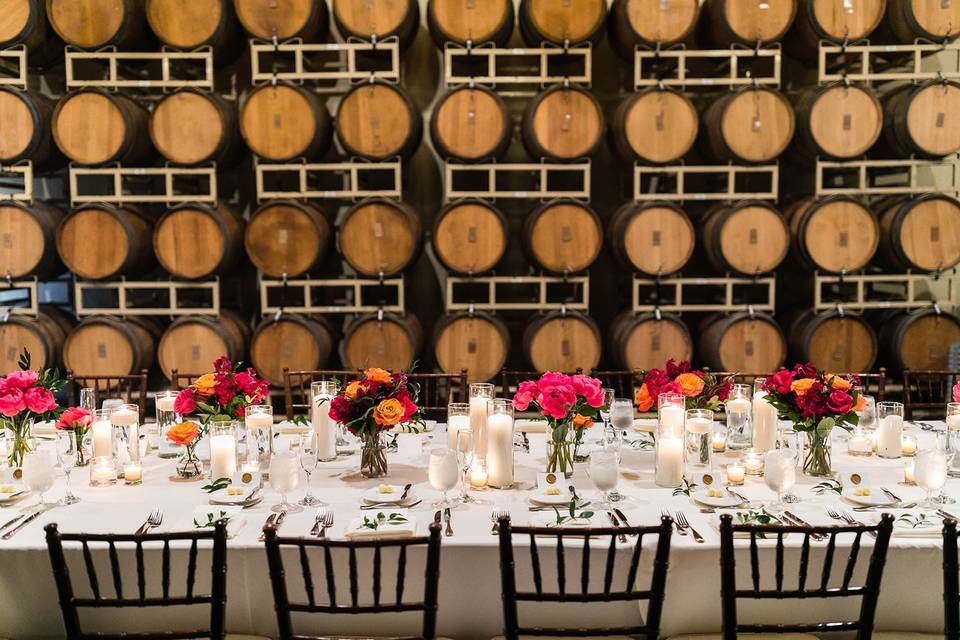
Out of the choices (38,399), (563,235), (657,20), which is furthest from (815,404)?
(657,20)

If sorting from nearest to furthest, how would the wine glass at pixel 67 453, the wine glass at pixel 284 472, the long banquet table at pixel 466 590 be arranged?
the long banquet table at pixel 466 590 < the wine glass at pixel 284 472 < the wine glass at pixel 67 453

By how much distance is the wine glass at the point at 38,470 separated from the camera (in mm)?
2131

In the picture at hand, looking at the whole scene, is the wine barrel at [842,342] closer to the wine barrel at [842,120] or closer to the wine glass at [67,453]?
the wine barrel at [842,120]

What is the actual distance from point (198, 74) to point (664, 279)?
3.27 metres

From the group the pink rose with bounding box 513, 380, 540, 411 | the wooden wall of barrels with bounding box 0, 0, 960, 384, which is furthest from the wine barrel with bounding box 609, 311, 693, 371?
the pink rose with bounding box 513, 380, 540, 411

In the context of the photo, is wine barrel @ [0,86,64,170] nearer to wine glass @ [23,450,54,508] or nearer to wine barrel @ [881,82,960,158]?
wine glass @ [23,450,54,508]

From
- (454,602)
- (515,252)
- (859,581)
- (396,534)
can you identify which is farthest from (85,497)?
(515,252)

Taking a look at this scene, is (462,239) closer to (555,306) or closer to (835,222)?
(555,306)

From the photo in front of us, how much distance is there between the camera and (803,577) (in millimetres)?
1741

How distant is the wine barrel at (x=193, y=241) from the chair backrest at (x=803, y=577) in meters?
3.75

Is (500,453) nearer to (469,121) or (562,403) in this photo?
(562,403)

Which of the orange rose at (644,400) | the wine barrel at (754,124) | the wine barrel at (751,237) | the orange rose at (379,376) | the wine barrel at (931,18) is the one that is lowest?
the orange rose at (644,400)

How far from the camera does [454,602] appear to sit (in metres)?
1.97

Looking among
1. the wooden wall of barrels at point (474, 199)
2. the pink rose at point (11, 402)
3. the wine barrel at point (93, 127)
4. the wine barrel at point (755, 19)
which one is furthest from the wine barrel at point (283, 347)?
the wine barrel at point (755, 19)
